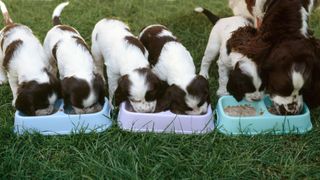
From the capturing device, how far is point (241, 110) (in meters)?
5.45

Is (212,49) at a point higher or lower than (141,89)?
lower

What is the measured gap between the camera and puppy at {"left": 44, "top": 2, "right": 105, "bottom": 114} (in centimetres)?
484

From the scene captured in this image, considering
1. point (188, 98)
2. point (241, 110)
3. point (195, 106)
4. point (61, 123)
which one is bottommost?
point (241, 110)

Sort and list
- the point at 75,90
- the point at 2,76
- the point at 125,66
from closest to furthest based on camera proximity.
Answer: the point at 75,90, the point at 125,66, the point at 2,76

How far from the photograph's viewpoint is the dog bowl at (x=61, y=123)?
4992 millimetres

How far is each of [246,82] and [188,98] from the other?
67cm

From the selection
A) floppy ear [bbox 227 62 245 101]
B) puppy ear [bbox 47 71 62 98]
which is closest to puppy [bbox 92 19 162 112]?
puppy ear [bbox 47 71 62 98]

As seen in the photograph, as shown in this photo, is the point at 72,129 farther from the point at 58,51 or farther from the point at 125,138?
the point at 58,51

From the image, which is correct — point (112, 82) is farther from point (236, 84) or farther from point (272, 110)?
point (272, 110)

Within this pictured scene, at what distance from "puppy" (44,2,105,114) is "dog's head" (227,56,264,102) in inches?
54.7

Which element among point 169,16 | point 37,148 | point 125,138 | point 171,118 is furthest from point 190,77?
point 169,16

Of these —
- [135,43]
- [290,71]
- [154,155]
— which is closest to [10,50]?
[135,43]

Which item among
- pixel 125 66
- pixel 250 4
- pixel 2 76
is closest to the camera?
pixel 125 66

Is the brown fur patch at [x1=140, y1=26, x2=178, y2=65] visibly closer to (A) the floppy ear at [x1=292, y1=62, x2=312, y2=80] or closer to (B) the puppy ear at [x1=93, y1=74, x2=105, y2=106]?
(B) the puppy ear at [x1=93, y1=74, x2=105, y2=106]
